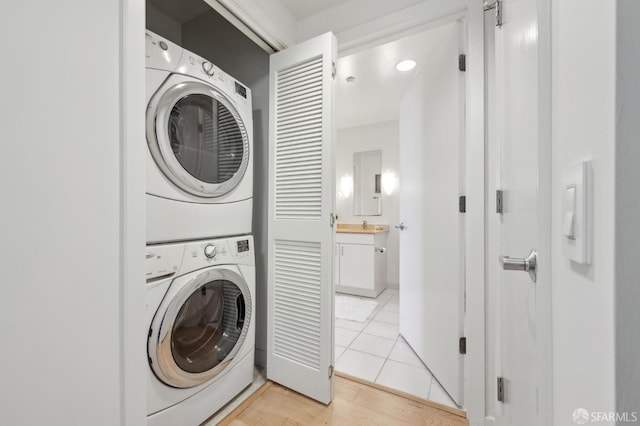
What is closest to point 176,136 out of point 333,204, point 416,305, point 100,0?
point 100,0

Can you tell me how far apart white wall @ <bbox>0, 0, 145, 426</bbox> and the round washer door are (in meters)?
0.24

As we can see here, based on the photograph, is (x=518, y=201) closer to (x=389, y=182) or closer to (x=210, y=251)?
(x=210, y=251)

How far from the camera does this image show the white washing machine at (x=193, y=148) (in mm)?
1051

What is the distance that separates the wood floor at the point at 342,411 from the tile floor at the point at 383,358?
0.36ft

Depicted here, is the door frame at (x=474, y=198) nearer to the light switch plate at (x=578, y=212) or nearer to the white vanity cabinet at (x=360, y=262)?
the light switch plate at (x=578, y=212)

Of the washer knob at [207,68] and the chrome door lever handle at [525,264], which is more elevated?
the washer knob at [207,68]

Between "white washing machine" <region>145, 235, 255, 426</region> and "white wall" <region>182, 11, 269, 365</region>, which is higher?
"white wall" <region>182, 11, 269, 365</region>

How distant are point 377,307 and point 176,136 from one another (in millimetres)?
2603

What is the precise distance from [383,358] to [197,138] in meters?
1.91

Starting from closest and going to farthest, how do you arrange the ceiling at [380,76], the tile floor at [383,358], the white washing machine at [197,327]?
the white washing machine at [197,327]
the tile floor at [383,358]
the ceiling at [380,76]

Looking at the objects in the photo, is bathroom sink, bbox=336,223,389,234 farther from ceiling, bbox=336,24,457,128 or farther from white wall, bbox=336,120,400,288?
ceiling, bbox=336,24,457,128

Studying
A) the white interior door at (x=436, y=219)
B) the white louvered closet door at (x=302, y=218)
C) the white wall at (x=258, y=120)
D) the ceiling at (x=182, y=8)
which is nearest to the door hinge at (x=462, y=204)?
the white interior door at (x=436, y=219)

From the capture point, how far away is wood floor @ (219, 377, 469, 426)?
1.30 m

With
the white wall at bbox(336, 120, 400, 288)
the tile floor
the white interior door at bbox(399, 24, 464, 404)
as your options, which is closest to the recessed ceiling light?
Answer: the white interior door at bbox(399, 24, 464, 404)
